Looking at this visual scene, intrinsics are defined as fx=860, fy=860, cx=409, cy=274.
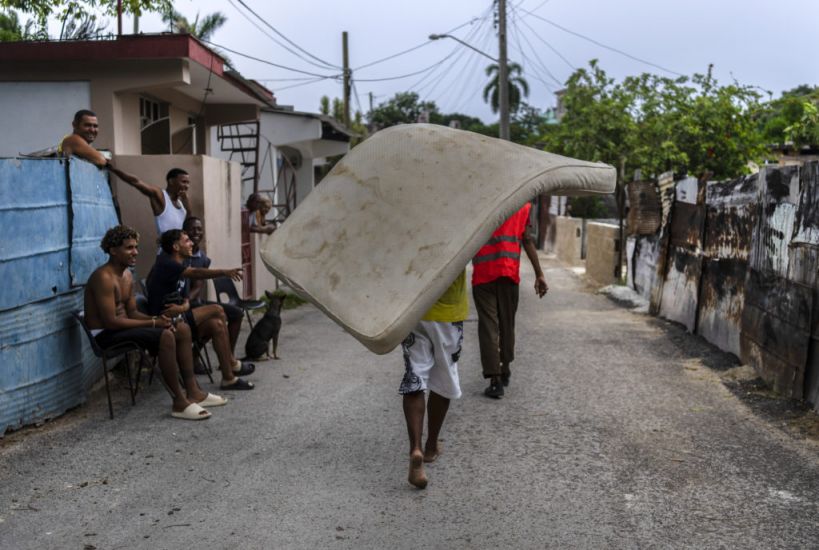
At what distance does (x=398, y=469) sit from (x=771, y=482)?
220cm

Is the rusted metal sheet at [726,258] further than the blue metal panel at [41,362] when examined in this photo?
Yes

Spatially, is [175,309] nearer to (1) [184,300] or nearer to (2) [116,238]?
(1) [184,300]

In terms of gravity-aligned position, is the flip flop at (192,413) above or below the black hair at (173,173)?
below

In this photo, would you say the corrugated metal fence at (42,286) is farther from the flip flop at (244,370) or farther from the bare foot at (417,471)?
the bare foot at (417,471)

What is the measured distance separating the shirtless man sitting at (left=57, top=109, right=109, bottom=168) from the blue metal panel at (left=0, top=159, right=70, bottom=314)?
1041 millimetres

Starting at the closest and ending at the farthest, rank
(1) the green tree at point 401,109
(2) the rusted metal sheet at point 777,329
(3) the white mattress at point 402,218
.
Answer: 1. (3) the white mattress at point 402,218
2. (2) the rusted metal sheet at point 777,329
3. (1) the green tree at point 401,109

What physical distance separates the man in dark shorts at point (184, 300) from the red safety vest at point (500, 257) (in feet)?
7.01

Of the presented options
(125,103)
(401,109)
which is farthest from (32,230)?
(401,109)

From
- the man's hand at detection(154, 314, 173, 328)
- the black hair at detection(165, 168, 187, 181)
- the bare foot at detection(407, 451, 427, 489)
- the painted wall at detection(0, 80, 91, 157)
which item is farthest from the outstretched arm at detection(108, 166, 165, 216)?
the bare foot at detection(407, 451, 427, 489)

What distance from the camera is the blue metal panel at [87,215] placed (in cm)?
717

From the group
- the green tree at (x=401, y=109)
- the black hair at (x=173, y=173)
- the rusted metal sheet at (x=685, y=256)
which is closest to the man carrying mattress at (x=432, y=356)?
the black hair at (x=173, y=173)

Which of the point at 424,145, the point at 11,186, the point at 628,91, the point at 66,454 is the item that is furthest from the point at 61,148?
the point at 628,91

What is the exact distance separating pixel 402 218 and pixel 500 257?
277 cm

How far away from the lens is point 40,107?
36.3ft
